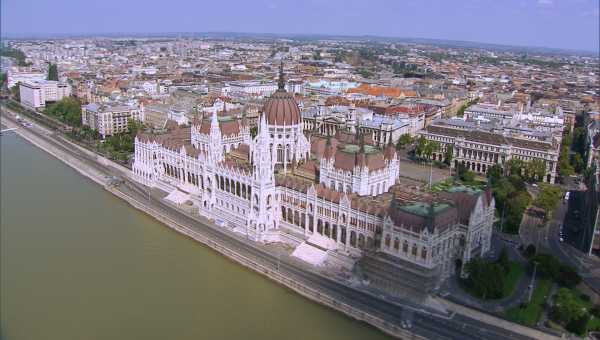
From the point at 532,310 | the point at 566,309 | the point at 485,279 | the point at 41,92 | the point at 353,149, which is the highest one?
the point at 353,149

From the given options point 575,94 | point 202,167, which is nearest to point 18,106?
point 202,167

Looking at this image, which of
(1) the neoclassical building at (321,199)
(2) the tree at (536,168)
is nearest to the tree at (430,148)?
(2) the tree at (536,168)

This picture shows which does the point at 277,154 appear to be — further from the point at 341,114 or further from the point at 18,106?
the point at 18,106

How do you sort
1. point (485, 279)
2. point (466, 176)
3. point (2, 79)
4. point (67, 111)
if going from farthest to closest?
point (2, 79) → point (67, 111) → point (466, 176) → point (485, 279)

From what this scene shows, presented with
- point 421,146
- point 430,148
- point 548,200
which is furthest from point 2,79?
point 548,200

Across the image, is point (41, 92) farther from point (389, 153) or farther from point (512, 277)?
point (512, 277)

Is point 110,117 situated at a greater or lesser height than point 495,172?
greater

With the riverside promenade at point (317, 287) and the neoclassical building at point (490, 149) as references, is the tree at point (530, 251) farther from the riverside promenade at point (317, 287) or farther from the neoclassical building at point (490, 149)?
the neoclassical building at point (490, 149)
